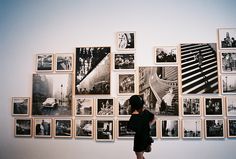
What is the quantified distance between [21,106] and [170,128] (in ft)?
7.80

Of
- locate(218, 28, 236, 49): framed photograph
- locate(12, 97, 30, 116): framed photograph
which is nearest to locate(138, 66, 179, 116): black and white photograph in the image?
locate(218, 28, 236, 49): framed photograph

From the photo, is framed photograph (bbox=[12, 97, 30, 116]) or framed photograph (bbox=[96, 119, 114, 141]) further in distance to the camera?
framed photograph (bbox=[12, 97, 30, 116])

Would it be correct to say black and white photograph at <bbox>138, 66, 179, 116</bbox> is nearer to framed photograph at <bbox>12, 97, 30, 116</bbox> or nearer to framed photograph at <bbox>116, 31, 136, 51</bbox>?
framed photograph at <bbox>116, 31, 136, 51</bbox>

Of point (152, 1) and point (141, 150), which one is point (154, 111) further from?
point (152, 1)

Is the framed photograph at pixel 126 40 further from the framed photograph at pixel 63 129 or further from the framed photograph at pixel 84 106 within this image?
the framed photograph at pixel 63 129

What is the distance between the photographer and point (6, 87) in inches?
154

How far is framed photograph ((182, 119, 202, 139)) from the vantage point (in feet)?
11.6

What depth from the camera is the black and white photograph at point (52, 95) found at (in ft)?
12.3

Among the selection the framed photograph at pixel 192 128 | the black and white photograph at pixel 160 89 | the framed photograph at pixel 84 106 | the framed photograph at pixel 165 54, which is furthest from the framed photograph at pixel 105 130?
the framed photograph at pixel 165 54

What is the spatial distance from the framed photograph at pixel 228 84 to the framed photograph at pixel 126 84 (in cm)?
136

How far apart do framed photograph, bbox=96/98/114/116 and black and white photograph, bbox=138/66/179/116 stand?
0.49 meters

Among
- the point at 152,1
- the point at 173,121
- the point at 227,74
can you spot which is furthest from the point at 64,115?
the point at 227,74

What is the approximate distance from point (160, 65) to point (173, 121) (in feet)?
2.85

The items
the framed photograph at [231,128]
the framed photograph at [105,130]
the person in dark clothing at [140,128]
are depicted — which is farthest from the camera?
the framed photograph at [105,130]
